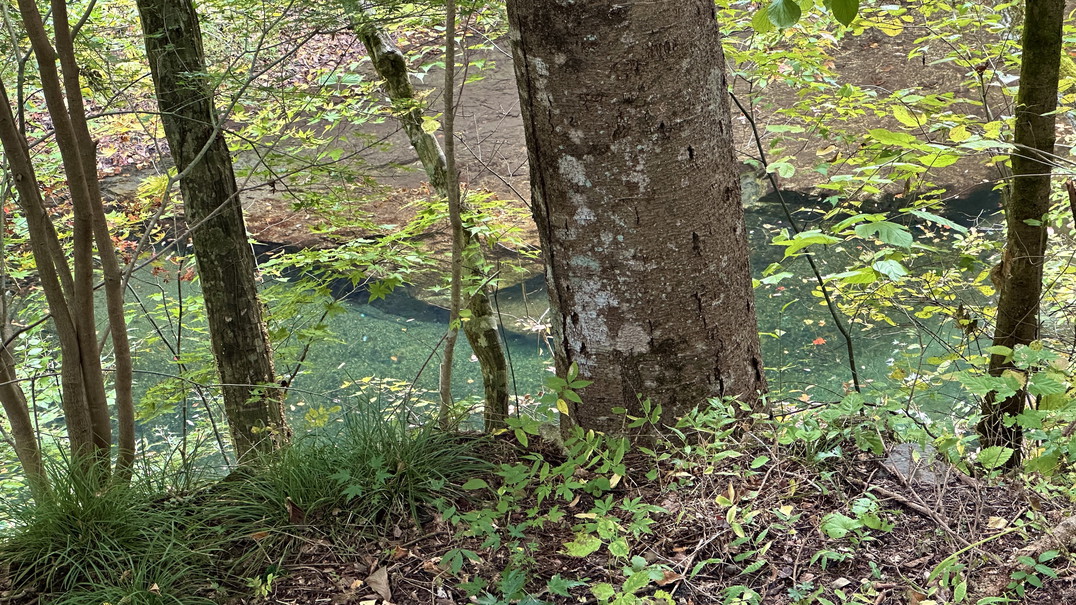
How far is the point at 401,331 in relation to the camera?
28.3ft

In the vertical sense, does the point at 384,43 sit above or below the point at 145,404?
above

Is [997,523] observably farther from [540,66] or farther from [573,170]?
[540,66]

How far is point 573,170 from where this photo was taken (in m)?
1.83

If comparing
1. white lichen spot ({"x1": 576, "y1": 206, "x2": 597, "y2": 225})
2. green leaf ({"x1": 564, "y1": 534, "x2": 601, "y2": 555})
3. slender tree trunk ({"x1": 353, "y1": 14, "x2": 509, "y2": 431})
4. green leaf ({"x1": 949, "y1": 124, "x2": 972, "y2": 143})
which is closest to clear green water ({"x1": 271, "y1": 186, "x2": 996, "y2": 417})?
slender tree trunk ({"x1": 353, "y1": 14, "x2": 509, "y2": 431})

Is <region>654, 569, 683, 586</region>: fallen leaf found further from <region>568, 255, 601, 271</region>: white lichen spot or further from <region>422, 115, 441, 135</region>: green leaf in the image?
<region>422, 115, 441, 135</region>: green leaf

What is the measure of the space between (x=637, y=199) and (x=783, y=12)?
69 centimetres

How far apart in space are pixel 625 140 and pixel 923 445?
972mm

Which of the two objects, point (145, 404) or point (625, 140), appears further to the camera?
point (145, 404)

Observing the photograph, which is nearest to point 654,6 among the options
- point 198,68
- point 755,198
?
point 198,68

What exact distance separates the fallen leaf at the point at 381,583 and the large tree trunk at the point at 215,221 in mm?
1603

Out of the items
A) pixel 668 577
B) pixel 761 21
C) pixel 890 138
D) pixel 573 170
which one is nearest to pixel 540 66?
pixel 573 170

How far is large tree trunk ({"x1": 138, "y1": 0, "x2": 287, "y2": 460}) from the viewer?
11.0 ft

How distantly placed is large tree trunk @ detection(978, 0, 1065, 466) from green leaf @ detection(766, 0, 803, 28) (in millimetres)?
1676

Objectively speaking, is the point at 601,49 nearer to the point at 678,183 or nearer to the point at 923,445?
the point at 678,183
